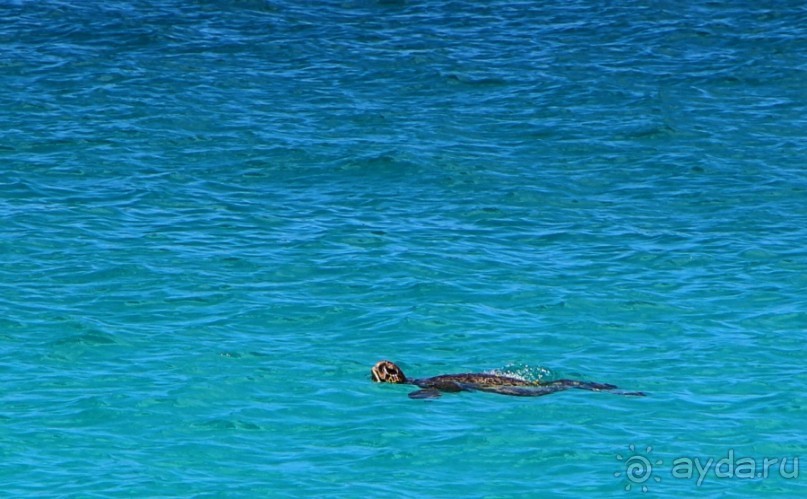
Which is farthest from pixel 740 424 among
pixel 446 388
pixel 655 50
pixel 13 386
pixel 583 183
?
pixel 655 50

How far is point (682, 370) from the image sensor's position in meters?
16.8

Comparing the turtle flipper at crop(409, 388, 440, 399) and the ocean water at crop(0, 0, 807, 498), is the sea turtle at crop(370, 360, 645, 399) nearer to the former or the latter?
the turtle flipper at crop(409, 388, 440, 399)

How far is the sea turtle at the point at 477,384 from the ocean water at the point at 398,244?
18cm

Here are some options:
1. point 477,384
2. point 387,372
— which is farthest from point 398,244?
point 477,384

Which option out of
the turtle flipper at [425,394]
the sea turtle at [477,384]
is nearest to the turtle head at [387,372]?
the sea turtle at [477,384]

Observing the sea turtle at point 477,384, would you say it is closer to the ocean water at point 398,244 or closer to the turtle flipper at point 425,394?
the turtle flipper at point 425,394

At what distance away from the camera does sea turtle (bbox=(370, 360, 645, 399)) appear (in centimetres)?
1590

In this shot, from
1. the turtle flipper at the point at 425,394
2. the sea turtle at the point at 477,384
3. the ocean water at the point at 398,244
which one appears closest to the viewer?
the ocean water at the point at 398,244

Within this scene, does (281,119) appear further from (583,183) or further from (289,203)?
(583,183)

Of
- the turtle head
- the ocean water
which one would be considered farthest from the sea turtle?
the ocean water

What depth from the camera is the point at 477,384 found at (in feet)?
52.3

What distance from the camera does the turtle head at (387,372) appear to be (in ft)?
52.5

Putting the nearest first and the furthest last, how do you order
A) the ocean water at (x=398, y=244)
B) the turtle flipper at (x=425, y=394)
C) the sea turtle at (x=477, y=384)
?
the ocean water at (x=398, y=244)
the turtle flipper at (x=425, y=394)
the sea turtle at (x=477, y=384)

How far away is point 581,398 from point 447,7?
71.4 ft
